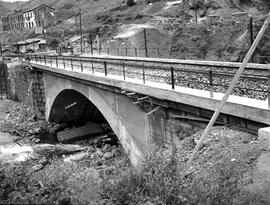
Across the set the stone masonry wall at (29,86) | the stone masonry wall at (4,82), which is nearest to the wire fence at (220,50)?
the stone masonry wall at (29,86)

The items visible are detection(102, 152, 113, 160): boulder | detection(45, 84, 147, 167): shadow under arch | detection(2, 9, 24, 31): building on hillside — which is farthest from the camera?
detection(2, 9, 24, 31): building on hillside

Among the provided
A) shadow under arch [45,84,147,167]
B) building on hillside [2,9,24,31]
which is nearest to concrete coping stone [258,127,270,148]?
Answer: shadow under arch [45,84,147,167]

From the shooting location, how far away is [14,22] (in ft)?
368

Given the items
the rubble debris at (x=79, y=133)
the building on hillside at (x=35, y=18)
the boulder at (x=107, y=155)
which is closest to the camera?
the boulder at (x=107, y=155)

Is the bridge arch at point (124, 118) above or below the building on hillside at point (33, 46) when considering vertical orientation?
below

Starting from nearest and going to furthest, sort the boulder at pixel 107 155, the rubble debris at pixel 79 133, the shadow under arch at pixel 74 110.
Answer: the boulder at pixel 107 155
the rubble debris at pixel 79 133
the shadow under arch at pixel 74 110

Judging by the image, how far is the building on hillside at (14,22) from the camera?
108 meters

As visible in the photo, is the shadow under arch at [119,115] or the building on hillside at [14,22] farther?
the building on hillside at [14,22]

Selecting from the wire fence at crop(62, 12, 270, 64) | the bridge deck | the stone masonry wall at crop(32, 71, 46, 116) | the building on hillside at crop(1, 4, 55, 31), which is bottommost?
the stone masonry wall at crop(32, 71, 46, 116)

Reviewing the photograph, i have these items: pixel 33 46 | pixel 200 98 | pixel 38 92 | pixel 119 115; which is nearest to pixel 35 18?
pixel 33 46

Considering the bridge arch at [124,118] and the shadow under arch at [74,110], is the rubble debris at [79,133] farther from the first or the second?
the bridge arch at [124,118]

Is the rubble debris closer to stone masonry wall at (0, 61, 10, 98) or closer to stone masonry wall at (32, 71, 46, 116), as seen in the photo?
stone masonry wall at (32, 71, 46, 116)

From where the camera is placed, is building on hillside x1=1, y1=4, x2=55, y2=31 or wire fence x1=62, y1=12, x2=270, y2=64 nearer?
wire fence x1=62, y1=12, x2=270, y2=64

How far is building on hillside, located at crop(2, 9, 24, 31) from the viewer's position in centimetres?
10789
